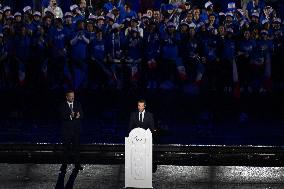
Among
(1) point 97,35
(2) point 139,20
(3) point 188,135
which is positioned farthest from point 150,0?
(3) point 188,135

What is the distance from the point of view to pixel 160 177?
1154 cm

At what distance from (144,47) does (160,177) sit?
6.24 metres

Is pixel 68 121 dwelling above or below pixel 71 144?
above

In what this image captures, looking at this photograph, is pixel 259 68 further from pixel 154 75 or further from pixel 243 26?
pixel 154 75

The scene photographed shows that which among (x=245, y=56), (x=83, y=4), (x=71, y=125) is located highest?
(x=83, y=4)

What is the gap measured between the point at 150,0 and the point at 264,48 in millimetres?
3614

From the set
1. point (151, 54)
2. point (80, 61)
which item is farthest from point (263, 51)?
point (80, 61)

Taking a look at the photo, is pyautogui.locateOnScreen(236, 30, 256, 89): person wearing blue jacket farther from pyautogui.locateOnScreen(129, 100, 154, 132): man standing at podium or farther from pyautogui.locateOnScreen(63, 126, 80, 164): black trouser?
pyautogui.locateOnScreen(63, 126, 80, 164): black trouser

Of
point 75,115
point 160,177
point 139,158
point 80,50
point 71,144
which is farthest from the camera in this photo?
point 80,50

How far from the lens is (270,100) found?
16.5 meters

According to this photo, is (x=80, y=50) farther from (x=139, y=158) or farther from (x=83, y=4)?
(x=139, y=158)

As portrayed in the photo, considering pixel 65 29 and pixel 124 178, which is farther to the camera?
pixel 65 29

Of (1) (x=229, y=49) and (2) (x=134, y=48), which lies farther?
(2) (x=134, y=48)

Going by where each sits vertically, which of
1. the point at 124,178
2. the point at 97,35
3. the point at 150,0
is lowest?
the point at 124,178
